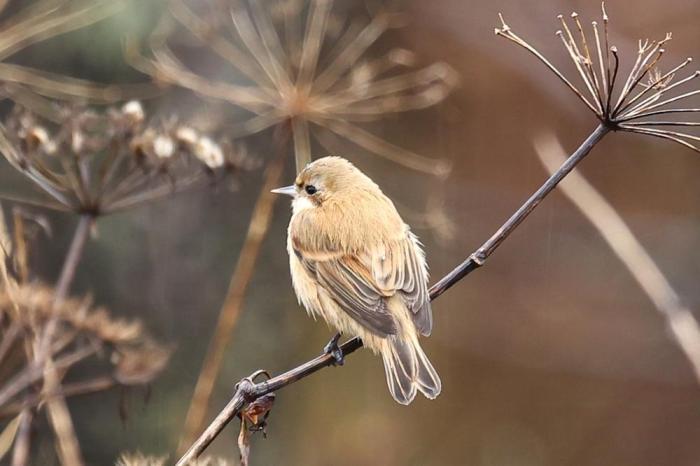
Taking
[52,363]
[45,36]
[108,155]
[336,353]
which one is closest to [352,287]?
[336,353]

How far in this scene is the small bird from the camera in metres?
4.17

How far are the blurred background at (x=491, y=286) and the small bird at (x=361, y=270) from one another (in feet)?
7.00

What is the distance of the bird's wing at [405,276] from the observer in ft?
14.0

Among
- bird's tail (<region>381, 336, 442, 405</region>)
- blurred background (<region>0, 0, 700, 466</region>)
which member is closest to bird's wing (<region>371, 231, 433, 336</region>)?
bird's tail (<region>381, 336, 442, 405</region>)

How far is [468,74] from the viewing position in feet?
29.4

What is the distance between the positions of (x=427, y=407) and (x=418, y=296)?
4647 mm

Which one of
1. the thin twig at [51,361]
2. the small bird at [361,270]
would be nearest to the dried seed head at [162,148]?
→ the thin twig at [51,361]

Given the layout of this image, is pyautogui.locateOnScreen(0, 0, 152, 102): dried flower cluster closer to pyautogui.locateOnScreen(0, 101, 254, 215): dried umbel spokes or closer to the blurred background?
pyautogui.locateOnScreen(0, 101, 254, 215): dried umbel spokes

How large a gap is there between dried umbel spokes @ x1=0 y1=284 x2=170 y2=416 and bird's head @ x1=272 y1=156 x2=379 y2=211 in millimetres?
1381

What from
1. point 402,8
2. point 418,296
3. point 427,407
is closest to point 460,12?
point 402,8

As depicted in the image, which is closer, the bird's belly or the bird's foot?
the bird's foot

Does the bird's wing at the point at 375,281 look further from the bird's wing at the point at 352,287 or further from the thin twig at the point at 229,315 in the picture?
the thin twig at the point at 229,315

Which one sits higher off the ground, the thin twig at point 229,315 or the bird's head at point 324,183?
the bird's head at point 324,183

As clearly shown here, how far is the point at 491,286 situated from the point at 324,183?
402 centimetres
